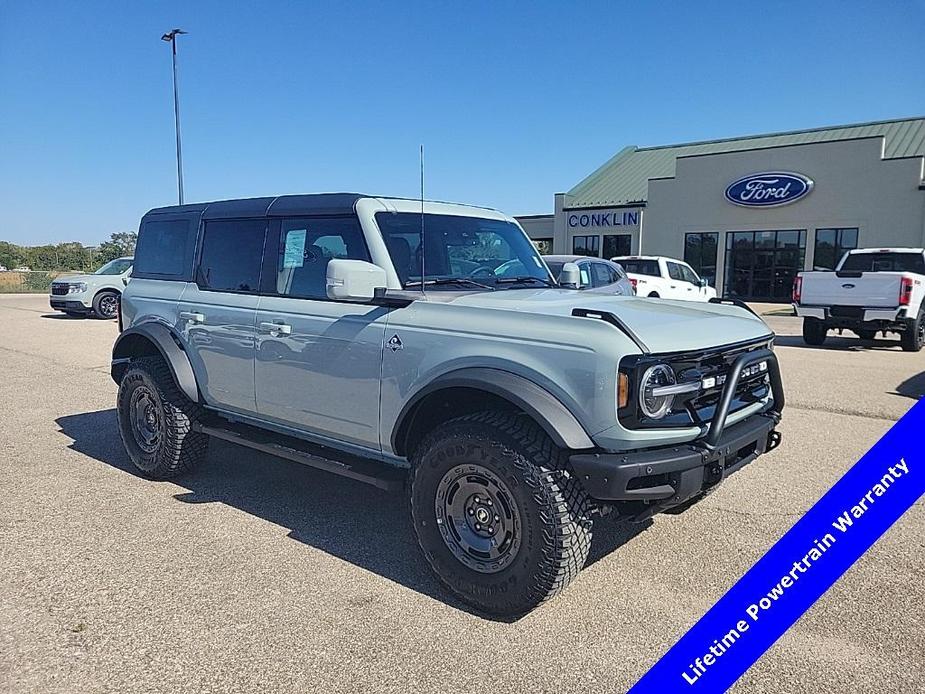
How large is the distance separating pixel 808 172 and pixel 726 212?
3.47 metres

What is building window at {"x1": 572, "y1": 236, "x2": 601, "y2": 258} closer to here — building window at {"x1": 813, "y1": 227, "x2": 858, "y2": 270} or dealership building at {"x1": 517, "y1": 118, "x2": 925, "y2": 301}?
dealership building at {"x1": 517, "y1": 118, "x2": 925, "y2": 301}

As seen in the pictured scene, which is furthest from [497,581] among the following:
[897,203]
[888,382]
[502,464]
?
[897,203]

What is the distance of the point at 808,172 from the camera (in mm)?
27422

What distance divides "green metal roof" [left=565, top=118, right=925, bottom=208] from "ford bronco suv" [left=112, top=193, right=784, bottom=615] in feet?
94.3

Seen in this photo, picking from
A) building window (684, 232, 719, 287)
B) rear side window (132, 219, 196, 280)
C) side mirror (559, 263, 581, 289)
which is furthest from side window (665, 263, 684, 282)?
rear side window (132, 219, 196, 280)

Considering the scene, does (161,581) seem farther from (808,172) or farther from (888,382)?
(808,172)

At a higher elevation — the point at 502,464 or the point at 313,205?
the point at 313,205

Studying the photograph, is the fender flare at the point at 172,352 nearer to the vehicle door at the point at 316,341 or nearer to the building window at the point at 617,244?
the vehicle door at the point at 316,341

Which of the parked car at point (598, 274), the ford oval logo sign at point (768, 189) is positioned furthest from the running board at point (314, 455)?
the ford oval logo sign at point (768, 189)

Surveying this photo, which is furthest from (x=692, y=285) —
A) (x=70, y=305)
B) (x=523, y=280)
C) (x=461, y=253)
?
(x=70, y=305)

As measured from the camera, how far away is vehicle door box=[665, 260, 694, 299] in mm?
17875

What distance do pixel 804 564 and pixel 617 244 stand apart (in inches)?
1288

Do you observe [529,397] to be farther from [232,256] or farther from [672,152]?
[672,152]

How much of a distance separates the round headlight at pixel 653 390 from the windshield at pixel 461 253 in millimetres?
1408
